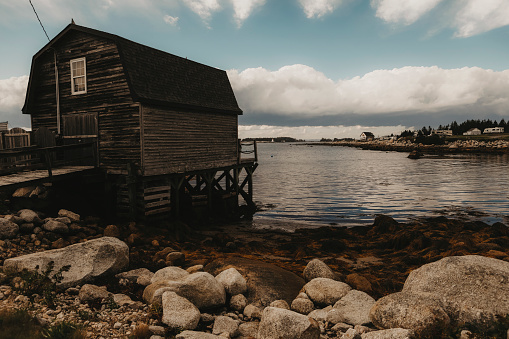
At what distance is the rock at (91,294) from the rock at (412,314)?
5.07 metres

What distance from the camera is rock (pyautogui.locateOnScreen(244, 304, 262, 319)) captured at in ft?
20.8

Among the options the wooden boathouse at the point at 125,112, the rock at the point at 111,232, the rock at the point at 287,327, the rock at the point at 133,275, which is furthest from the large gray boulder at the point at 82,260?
the wooden boathouse at the point at 125,112

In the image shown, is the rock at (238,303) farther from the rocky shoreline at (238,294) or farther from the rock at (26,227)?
the rock at (26,227)

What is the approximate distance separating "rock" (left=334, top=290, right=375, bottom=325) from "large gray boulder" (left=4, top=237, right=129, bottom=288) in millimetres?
5092

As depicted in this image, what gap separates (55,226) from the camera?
34.7 feet

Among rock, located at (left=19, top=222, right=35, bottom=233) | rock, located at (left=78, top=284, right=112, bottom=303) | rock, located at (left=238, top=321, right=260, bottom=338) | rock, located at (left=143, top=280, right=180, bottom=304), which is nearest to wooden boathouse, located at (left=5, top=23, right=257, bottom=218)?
rock, located at (left=19, top=222, right=35, bottom=233)

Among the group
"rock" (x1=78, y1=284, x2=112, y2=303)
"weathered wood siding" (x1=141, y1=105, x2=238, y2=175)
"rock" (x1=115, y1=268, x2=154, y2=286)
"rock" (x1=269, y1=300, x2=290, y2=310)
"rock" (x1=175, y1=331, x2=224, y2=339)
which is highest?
"weathered wood siding" (x1=141, y1=105, x2=238, y2=175)

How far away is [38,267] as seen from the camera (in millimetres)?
6516

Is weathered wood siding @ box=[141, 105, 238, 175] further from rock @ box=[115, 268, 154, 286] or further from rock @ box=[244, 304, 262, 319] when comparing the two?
rock @ box=[244, 304, 262, 319]

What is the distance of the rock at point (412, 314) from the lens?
515cm

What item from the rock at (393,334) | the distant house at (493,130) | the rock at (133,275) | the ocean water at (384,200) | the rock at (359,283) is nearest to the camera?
the rock at (393,334)

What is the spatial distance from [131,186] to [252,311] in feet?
32.4

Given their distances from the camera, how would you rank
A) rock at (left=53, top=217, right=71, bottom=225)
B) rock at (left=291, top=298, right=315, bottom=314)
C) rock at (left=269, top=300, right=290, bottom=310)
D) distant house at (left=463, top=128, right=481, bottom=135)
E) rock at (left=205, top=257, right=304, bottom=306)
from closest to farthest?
1. rock at (left=269, top=300, right=290, bottom=310)
2. rock at (left=291, top=298, right=315, bottom=314)
3. rock at (left=205, top=257, right=304, bottom=306)
4. rock at (left=53, top=217, right=71, bottom=225)
5. distant house at (left=463, top=128, right=481, bottom=135)

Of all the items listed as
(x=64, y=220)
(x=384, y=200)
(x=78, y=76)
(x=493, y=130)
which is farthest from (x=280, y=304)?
(x=493, y=130)
